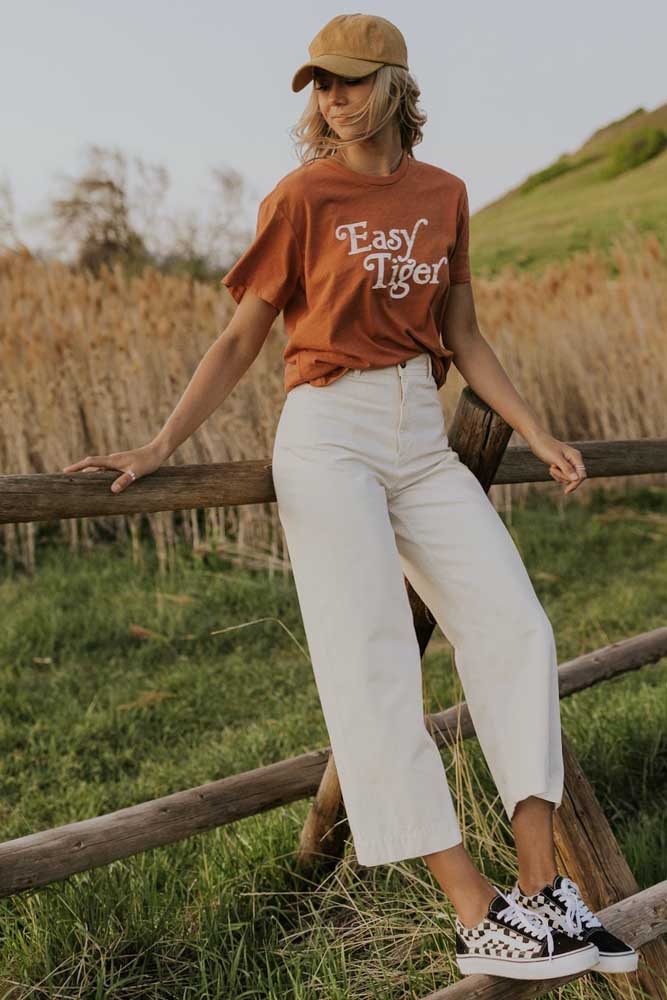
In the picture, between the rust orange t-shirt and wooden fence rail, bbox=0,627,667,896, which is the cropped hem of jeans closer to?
wooden fence rail, bbox=0,627,667,896

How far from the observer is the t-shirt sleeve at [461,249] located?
214 cm

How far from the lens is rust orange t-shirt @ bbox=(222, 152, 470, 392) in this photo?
1.97m

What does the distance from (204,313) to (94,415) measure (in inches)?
39.8

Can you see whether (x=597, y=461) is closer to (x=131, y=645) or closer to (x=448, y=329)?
(x=448, y=329)

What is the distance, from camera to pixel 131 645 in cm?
499

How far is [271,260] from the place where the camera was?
6.55 feet

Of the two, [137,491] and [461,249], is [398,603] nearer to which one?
[137,491]

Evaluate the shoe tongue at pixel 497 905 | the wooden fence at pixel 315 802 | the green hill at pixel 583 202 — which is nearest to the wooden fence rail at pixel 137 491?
the wooden fence at pixel 315 802

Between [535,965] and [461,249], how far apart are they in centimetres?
137

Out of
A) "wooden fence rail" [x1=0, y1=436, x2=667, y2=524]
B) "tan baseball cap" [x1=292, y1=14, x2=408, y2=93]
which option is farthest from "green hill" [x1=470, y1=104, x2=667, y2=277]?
"wooden fence rail" [x1=0, y1=436, x2=667, y2=524]

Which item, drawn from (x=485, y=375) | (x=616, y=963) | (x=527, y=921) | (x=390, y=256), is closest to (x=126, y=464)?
(x=390, y=256)

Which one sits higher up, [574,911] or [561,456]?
[561,456]

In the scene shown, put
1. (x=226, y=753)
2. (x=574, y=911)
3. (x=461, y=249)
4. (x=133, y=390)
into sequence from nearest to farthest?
(x=574, y=911)
(x=461, y=249)
(x=226, y=753)
(x=133, y=390)

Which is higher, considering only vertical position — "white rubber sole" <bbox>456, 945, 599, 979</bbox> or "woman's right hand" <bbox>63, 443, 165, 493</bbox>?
"woman's right hand" <bbox>63, 443, 165, 493</bbox>
